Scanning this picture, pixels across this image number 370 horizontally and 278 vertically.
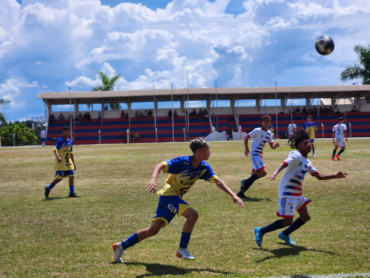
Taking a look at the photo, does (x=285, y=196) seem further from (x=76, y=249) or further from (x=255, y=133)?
(x=255, y=133)

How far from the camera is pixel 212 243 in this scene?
5.50m

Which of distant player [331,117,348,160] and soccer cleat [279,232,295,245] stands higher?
distant player [331,117,348,160]

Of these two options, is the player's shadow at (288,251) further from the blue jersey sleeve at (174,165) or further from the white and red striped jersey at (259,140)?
the white and red striped jersey at (259,140)

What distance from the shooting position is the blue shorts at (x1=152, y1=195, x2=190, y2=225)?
4652 mm

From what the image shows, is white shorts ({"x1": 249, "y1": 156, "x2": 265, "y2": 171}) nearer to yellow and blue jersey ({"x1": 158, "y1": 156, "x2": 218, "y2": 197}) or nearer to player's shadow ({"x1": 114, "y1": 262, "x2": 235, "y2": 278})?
yellow and blue jersey ({"x1": 158, "y1": 156, "x2": 218, "y2": 197})

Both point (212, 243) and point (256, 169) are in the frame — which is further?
point (256, 169)

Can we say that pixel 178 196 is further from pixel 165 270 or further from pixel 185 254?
pixel 165 270

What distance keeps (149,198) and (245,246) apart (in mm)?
4645

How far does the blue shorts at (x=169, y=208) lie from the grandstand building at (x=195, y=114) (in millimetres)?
→ 44742

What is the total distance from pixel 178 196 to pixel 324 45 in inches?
563

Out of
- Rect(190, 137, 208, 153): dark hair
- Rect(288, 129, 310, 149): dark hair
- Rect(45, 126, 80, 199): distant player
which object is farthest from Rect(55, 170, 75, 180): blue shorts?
Rect(288, 129, 310, 149): dark hair

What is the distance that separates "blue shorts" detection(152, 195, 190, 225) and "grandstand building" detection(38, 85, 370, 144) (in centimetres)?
4474

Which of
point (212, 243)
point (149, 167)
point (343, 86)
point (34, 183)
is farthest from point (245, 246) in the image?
point (343, 86)

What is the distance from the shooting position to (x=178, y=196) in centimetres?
481
